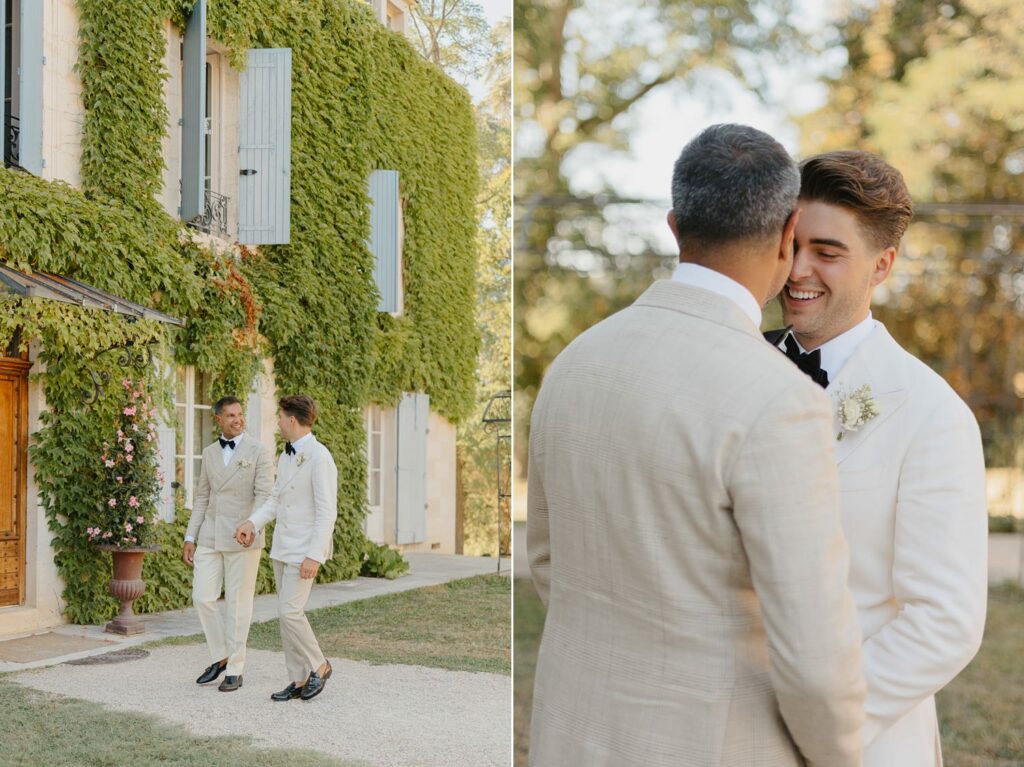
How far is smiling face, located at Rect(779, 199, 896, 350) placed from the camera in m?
1.57

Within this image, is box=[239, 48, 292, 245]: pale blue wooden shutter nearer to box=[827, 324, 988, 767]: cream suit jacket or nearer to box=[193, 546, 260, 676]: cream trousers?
box=[193, 546, 260, 676]: cream trousers

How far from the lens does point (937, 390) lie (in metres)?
1.51

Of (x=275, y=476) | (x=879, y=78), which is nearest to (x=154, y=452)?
(x=275, y=476)

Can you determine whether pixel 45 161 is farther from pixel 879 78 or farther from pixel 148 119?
pixel 879 78

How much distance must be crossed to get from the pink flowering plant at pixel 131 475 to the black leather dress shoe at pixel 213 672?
1.42 feet

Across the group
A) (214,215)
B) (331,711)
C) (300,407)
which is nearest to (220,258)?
(214,215)

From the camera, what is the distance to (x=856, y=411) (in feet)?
4.92

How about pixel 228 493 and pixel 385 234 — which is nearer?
pixel 228 493

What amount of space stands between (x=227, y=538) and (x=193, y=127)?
126cm

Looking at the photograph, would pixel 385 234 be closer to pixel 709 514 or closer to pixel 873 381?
pixel 873 381

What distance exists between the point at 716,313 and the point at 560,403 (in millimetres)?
221

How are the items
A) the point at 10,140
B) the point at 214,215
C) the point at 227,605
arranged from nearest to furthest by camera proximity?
1. the point at 10,140
2. the point at 227,605
3. the point at 214,215

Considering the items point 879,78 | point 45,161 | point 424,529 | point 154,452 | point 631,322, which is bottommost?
point 424,529

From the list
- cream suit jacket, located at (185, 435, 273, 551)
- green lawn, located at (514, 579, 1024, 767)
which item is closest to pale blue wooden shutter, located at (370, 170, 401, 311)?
cream suit jacket, located at (185, 435, 273, 551)
